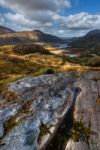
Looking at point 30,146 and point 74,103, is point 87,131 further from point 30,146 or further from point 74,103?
point 30,146

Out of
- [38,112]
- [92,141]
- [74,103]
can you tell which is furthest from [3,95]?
[92,141]

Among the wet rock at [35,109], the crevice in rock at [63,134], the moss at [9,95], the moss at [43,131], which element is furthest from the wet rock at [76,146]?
the moss at [9,95]

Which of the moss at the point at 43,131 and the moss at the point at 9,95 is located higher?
the moss at the point at 9,95

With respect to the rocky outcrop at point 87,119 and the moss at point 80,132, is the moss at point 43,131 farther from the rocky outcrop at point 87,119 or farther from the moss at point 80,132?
the moss at point 80,132

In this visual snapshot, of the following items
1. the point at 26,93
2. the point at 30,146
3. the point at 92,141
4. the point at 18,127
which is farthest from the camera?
the point at 26,93

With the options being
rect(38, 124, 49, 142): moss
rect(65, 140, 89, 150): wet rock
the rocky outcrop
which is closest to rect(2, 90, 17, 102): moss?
rect(38, 124, 49, 142): moss

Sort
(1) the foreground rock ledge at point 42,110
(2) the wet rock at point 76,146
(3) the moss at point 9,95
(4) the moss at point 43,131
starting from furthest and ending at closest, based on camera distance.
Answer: (3) the moss at point 9,95 < (2) the wet rock at point 76,146 < (4) the moss at point 43,131 < (1) the foreground rock ledge at point 42,110

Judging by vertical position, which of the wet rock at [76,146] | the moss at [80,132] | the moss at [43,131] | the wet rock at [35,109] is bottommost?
the wet rock at [76,146]

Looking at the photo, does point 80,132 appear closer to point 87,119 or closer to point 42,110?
point 87,119

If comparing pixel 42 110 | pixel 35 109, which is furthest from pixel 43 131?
pixel 35 109
